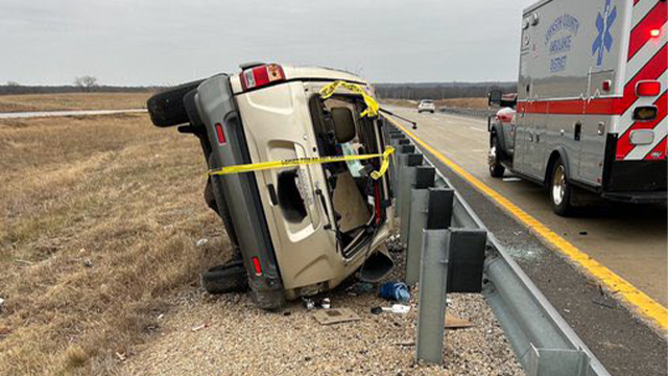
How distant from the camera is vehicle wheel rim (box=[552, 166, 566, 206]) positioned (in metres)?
7.05

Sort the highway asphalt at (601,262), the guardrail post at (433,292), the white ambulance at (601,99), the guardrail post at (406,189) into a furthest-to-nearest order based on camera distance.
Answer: the white ambulance at (601,99), the guardrail post at (406,189), the highway asphalt at (601,262), the guardrail post at (433,292)

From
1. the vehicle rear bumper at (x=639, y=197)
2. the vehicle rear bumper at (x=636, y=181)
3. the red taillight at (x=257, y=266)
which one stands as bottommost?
the vehicle rear bumper at (x=639, y=197)

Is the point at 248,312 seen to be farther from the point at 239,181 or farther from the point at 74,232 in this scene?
the point at 74,232

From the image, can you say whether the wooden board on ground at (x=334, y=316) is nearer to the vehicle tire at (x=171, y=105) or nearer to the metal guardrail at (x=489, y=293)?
the metal guardrail at (x=489, y=293)

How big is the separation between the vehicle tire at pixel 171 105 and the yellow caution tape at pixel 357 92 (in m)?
0.95

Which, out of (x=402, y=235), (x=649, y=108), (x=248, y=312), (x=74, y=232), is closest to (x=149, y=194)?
(x=74, y=232)

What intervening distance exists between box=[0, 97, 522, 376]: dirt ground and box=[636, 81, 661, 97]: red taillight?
3.36m

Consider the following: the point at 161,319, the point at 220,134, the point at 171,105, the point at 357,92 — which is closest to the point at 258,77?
the point at 220,134

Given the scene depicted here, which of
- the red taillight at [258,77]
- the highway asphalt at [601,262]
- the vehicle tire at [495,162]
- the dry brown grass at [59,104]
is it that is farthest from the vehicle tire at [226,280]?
the dry brown grass at [59,104]

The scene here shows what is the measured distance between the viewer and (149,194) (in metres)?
9.84

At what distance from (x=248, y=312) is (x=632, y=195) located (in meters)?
4.61

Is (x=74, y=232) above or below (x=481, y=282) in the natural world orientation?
below

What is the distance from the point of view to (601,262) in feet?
16.8

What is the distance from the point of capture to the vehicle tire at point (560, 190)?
688 cm
